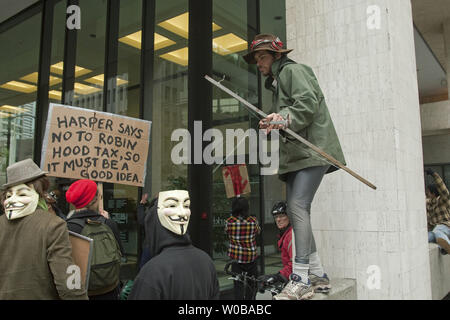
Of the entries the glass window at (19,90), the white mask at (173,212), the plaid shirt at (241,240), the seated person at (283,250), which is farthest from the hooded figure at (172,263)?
the glass window at (19,90)

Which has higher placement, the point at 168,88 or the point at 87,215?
the point at 168,88

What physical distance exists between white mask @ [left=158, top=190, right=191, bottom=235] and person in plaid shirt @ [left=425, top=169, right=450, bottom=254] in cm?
579

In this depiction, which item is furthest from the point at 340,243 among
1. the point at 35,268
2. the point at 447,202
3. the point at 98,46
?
the point at 98,46

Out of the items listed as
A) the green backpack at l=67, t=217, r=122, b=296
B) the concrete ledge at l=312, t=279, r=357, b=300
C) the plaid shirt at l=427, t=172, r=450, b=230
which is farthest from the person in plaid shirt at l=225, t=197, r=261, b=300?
the plaid shirt at l=427, t=172, r=450, b=230

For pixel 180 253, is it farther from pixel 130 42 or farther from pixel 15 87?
pixel 15 87

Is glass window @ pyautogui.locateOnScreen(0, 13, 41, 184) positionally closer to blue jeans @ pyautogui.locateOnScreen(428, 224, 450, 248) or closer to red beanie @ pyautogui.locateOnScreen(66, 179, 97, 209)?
red beanie @ pyautogui.locateOnScreen(66, 179, 97, 209)

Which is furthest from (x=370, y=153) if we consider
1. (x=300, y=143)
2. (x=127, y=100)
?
(x=127, y=100)

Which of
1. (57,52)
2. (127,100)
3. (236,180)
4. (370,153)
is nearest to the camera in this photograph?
(370,153)

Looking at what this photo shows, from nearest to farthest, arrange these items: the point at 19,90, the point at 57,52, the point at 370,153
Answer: the point at 370,153 → the point at 57,52 → the point at 19,90

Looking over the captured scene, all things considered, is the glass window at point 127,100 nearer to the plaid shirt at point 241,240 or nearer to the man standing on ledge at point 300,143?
the plaid shirt at point 241,240

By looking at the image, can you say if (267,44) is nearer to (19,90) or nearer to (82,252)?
(82,252)

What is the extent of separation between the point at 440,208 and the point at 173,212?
675 centimetres

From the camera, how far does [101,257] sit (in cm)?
280
